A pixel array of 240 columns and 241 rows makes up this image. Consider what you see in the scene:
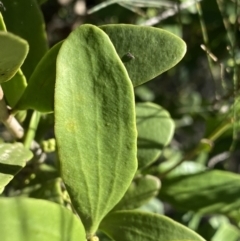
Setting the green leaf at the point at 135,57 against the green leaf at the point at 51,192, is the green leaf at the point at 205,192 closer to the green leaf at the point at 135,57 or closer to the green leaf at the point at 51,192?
the green leaf at the point at 51,192

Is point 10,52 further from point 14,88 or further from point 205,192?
point 205,192

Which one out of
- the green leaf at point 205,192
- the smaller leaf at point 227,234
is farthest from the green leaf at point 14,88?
the smaller leaf at point 227,234

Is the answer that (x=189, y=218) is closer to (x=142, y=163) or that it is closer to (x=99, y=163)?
(x=142, y=163)

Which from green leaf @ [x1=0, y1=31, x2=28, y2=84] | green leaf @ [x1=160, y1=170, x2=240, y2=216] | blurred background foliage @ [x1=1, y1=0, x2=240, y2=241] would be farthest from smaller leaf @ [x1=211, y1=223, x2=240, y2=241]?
green leaf @ [x1=0, y1=31, x2=28, y2=84]

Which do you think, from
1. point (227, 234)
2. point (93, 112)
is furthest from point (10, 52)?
point (227, 234)


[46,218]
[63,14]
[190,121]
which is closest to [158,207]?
[190,121]
